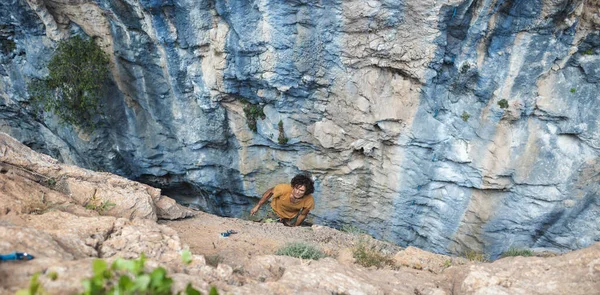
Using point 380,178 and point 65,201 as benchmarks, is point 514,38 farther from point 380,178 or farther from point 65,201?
point 65,201

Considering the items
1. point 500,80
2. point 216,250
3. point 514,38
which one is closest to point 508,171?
point 500,80

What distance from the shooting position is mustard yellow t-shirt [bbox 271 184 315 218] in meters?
6.19

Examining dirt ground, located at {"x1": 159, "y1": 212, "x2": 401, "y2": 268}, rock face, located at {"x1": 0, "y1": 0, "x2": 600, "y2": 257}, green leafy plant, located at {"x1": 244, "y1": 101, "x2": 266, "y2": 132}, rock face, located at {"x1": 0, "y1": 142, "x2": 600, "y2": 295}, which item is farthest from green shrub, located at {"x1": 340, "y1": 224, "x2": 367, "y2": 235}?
green leafy plant, located at {"x1": 244, "y1": 101, "x2": 266, "y2": 132}

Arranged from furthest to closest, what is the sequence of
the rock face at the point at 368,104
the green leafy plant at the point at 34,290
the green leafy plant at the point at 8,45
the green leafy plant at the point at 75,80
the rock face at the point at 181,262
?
the green leafy plant at the point at 8,45 < the green leafy plant at the point at 75,80 < the rock face at the point at 368,104 < the rock face at the point at 181,262 < the green leafy plant at the point at 34,290

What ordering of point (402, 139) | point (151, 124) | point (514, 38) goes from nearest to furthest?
point (514, 38) → point (402, 139) → point (151, 124)

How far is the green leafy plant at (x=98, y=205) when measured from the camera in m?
4.23

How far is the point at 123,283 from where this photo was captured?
2.19 meters

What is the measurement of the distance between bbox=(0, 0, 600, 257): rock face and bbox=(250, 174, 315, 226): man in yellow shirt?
1.76 meters

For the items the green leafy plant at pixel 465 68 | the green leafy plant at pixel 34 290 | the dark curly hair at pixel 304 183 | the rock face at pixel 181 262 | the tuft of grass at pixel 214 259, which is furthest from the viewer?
the green leafy plant at pixel 465 68

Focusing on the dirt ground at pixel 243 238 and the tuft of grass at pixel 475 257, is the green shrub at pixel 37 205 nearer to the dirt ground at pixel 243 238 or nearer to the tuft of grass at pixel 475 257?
the dirt ground at pixel 243 238

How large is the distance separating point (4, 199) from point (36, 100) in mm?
6359

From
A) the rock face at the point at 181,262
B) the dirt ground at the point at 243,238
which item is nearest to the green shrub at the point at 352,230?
the dirt ground at the point at 243,238

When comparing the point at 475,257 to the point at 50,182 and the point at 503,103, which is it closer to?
the point at 503,103

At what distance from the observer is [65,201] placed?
407cm
